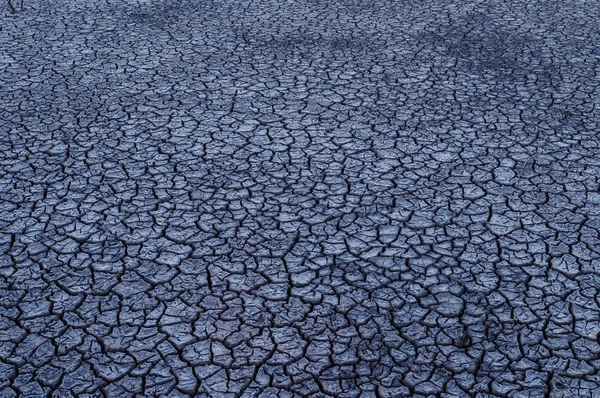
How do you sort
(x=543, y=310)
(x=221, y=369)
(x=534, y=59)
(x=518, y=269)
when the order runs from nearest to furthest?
(x=221, y=369) → (x=543, y=310) → (x=518, y=269) → (x=534, y=59)

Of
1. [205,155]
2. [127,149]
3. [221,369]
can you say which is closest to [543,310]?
[221,369]

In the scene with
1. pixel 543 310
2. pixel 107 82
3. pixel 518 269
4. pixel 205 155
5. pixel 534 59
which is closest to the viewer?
pixel 543 310

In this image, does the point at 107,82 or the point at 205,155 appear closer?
the point at 205,155

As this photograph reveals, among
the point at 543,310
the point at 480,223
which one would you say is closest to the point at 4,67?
the point at 480,223

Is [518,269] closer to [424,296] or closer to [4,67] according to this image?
[424,296]

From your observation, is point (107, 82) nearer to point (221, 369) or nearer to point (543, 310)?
point (221, 369)

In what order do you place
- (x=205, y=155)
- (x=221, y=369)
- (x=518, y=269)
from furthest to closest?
(x=205, y=155), (x=518, y=269), (x=221, y=369)
